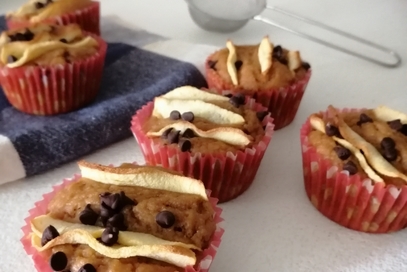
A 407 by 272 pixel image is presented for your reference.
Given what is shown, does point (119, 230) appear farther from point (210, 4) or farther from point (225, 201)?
point (210, 4)

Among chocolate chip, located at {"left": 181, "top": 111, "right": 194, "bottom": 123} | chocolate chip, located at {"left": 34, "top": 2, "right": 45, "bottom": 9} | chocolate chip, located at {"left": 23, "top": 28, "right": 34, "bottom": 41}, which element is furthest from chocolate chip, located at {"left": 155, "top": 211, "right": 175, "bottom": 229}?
→ chocolate chip, located at {"left": 34, "top": 2, "right": 45, "bottom": 9}

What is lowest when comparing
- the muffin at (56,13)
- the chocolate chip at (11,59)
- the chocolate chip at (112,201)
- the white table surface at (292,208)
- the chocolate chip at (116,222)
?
the white table surface at (292,208)

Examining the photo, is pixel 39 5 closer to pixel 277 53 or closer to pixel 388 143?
pixel 277 53

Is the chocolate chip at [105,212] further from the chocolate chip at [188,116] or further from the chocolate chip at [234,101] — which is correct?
the chocolate chip at [234,101]

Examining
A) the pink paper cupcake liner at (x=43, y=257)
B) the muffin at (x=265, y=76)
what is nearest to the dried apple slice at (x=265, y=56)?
the muffin at (x=265, y=76)

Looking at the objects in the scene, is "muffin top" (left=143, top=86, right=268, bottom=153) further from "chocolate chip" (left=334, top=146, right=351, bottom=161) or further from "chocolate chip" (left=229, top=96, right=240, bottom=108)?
"chocolate chip" (left=334, top=146, right=351, bottom=161)

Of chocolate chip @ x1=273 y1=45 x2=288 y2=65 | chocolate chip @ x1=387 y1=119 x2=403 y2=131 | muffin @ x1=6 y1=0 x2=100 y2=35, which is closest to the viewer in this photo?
chocolate chip @ x1=387 y1=119 x2=403 y2=131

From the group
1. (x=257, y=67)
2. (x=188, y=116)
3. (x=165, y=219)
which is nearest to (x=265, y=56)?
(x=257, y=67)

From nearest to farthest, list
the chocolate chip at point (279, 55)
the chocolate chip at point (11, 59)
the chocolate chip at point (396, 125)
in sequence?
the chocolate chip at point (396, 125), the chocolate chip at point (11, 59), the chocolate chip at point (279, 55)
